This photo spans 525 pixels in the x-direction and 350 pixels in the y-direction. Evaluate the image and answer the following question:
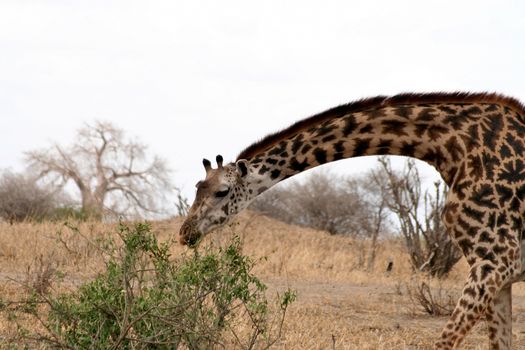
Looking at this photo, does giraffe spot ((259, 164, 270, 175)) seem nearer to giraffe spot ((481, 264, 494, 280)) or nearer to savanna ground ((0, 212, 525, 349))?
savanna ground ((0, 212, 525, 349))

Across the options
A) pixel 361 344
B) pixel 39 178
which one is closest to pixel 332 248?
pixel 361 344

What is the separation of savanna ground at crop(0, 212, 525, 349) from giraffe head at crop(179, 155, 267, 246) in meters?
0.34

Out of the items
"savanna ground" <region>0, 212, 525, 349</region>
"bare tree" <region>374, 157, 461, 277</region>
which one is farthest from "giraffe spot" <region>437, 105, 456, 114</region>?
"bare tree" <region>374, 157, 461, 277</region>

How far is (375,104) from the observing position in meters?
6.67

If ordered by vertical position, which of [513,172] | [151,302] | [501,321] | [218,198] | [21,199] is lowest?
[501,321]

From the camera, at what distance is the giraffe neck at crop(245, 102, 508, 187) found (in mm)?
6422

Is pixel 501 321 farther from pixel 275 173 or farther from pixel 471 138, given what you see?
pixel 275 173

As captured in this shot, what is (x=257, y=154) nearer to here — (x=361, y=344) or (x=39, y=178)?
(x=361, y=344)

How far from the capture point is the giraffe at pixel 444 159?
6035 mm

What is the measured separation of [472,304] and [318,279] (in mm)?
7858

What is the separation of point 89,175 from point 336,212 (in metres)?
14.0

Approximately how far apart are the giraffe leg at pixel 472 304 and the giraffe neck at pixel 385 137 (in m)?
0.83

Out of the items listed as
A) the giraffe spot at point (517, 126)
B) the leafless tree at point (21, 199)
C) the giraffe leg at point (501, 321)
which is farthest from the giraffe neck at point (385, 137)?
the leafless tree at point (21, 199)

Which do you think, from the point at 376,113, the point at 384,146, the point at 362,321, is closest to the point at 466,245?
the point at 384,146
